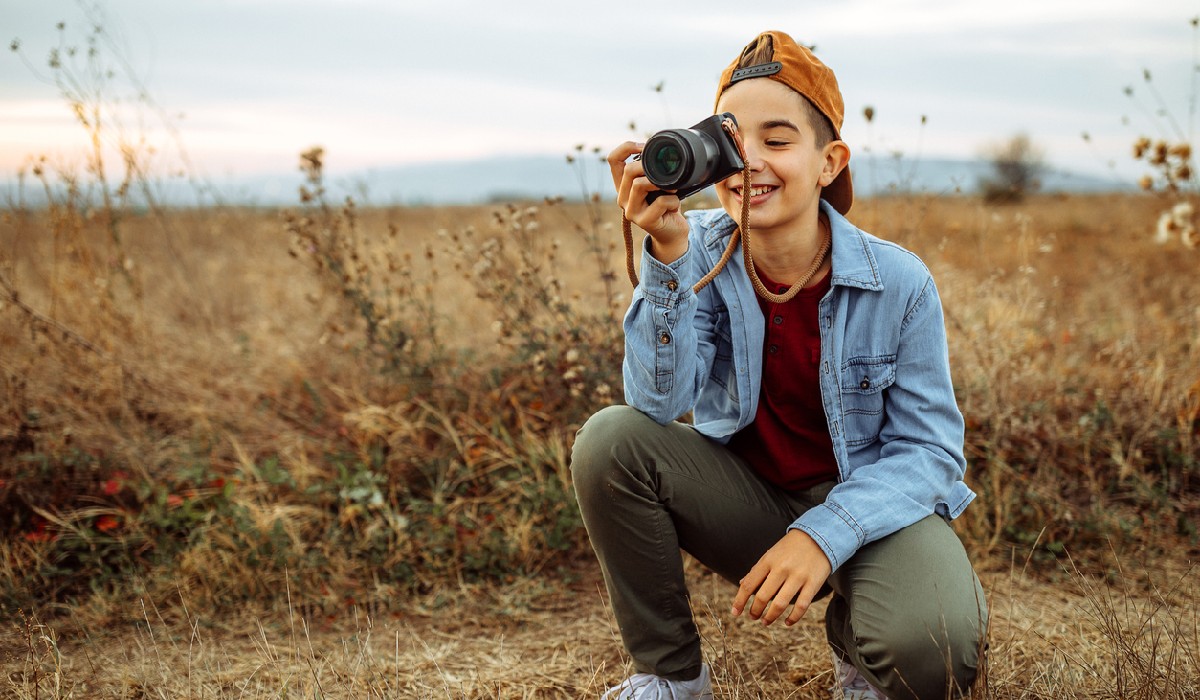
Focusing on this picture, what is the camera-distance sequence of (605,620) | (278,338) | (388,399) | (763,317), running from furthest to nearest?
1. (278,338)
2. (388,399)
3. (605,620)
4. (763,317)

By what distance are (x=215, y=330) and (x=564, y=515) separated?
8.71 ft

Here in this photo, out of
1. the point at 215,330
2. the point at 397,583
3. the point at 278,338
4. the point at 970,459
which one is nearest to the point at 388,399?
the point at 397,583

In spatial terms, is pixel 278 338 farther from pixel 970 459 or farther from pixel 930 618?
pixel 930 618

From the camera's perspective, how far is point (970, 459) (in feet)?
9.58

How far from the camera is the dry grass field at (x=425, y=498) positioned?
2.06 metres

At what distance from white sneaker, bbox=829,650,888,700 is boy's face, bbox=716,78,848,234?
958mm

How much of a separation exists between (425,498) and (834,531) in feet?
5.55

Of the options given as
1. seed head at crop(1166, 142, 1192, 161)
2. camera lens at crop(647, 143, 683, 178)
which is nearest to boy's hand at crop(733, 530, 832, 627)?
camera lens at crop(647, 143, 683, 178)

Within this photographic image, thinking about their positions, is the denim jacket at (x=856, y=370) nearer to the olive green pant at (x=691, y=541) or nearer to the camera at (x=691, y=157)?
the olive green pant at (x=691, y=541)

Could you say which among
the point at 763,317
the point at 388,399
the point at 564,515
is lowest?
the point at 564,515

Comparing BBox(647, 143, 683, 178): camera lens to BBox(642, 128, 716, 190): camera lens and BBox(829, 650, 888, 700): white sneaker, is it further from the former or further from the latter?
BBox(829, 650, 888, 700): white sneaker

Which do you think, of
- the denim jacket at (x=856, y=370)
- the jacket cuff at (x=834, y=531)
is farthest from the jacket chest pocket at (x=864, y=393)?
the jacket cuff at (x=834, y=531)

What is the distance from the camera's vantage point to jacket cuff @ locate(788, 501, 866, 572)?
1.56 meters

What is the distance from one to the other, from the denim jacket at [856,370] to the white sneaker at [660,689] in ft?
1.57
